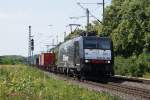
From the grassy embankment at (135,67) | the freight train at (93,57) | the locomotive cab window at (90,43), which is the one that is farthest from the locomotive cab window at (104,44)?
the grassy embankment at (135,67)

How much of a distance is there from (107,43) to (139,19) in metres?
26.6

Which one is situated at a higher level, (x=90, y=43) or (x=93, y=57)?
(x=90, y=43)

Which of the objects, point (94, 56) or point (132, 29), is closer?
point (94, 56)

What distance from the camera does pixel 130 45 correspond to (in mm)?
67938

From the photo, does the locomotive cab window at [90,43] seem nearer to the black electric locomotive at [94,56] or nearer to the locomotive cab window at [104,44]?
the black electric locomotive at [94,56]

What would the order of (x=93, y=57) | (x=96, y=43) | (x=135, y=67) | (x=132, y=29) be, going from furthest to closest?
1. (x=132, y=29)
2. (x=135, y=67)
3. (x=96, y=43)
4. (x=93, y=57)

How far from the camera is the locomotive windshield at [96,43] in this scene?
40.2 m

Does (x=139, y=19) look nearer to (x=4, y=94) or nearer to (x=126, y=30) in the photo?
(x=126, y=30)

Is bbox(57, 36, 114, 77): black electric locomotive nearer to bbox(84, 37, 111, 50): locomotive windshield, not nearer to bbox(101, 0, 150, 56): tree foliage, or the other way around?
bbox(84, 37, 111, 50): locomotive windshield

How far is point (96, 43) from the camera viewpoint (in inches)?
1590

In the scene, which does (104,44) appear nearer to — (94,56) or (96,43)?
(96,43)

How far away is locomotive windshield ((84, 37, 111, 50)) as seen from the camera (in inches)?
1583

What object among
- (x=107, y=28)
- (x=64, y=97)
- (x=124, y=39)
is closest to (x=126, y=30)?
(x=124, y=39)

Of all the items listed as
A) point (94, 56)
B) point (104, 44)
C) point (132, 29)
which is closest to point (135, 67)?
point (104, 44)
